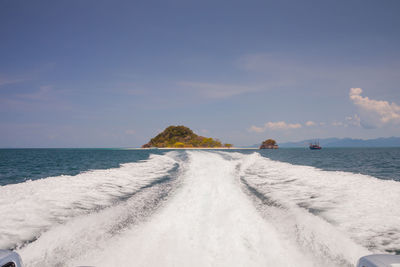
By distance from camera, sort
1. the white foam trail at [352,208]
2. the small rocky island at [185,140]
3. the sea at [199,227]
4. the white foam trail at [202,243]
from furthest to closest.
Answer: the small rocky island at [185,140] < the white foam trail at [352,208] < the sea at [199,227] < the white foam trail at [202,243]

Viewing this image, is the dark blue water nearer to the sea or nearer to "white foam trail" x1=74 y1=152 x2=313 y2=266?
the sea

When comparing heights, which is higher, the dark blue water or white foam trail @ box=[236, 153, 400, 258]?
white foam trail @ box=[236, 153, 400, 258]

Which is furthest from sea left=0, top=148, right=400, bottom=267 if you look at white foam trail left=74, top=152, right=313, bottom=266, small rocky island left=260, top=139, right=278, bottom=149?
small rocky island left=260, top=139, right=278, bottom=149

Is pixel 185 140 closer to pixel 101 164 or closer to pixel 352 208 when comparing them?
pixel 101 164

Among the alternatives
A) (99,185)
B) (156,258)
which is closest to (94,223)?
(156,258)

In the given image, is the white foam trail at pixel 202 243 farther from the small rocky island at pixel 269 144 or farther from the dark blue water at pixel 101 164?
the small rocky island at pixel 269 144

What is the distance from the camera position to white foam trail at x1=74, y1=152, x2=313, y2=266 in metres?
3.50

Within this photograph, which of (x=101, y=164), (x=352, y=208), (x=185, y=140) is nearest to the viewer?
(x=352, y=208)

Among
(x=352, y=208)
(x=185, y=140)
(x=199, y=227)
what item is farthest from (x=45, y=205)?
(x=185, y=140)

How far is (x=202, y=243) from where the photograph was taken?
4105 millimetres

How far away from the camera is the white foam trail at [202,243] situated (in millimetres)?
3500

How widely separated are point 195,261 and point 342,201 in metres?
5.46

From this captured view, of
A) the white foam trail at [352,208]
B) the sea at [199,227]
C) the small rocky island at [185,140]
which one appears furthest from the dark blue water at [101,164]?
the small rocky island at [185,140]

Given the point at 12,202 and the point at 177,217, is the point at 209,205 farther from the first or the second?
the point at 12,202
